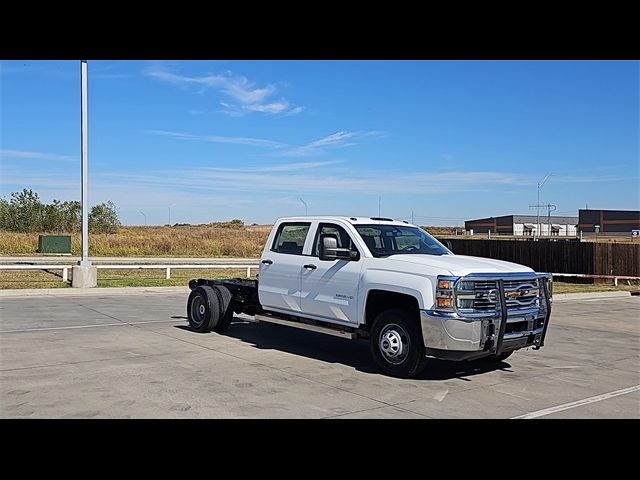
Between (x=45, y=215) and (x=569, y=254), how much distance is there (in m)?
45.7

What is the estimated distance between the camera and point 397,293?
895 cm

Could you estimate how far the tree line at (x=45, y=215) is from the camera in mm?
59531

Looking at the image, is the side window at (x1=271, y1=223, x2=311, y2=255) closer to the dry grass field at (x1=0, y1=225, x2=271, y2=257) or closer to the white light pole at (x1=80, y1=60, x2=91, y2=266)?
the white light pole at (x1=80, y1=60, x2=91, y2=266)

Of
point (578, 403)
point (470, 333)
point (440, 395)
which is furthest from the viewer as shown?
point (470, 333)

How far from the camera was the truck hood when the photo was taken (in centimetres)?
860

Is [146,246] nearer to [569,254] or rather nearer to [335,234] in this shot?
[569,254]

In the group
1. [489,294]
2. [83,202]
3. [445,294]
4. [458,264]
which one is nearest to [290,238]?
[458,264]

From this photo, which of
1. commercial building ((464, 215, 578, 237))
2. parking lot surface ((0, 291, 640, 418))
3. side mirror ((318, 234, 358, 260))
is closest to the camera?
parking lot surface ((0, 291, 640, 418))

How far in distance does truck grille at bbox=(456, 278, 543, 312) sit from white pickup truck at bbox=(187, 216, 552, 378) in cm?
1

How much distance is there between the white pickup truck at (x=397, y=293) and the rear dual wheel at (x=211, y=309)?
0.80 metres

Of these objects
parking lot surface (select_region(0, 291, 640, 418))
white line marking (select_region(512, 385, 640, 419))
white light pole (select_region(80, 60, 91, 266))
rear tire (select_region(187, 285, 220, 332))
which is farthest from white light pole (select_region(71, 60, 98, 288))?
white line marking (select_region(512, 385, 640, 419))
